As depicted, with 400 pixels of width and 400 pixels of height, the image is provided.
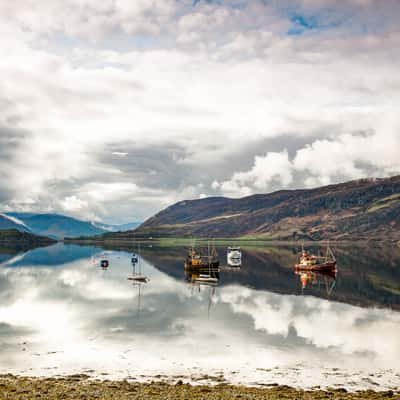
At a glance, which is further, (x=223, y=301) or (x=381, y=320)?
(x=223, y=301)

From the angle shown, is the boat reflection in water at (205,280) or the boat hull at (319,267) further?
the boat hull at (319,267)

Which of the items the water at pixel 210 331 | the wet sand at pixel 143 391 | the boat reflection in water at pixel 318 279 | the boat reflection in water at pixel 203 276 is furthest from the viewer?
the boat reflection in water at pixel 203 276

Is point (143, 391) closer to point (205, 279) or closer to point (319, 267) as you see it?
point (205, 279)

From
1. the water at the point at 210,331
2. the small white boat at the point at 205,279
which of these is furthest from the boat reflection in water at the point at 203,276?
the water at the point at 210,331

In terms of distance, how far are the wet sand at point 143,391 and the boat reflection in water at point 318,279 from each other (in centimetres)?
7503

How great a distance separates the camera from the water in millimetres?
49250

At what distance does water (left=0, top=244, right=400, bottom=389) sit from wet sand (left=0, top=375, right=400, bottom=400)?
3.61 m

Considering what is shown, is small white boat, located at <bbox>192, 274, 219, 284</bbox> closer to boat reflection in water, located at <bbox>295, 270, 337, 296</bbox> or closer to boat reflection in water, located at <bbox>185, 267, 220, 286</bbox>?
boat reflection in water, located at <bbox>185, 267, 220, 286</bbox>

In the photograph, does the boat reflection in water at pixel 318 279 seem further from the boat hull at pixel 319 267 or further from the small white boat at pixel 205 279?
the small white boat at pixel 205 279

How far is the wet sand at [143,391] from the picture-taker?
3788 cm

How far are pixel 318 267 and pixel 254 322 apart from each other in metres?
95.1

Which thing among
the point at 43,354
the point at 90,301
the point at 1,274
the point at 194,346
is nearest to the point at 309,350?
the point at 194,346

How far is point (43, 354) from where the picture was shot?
5600 centimetres

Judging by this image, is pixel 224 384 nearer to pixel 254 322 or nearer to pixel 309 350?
pixel 309 350
